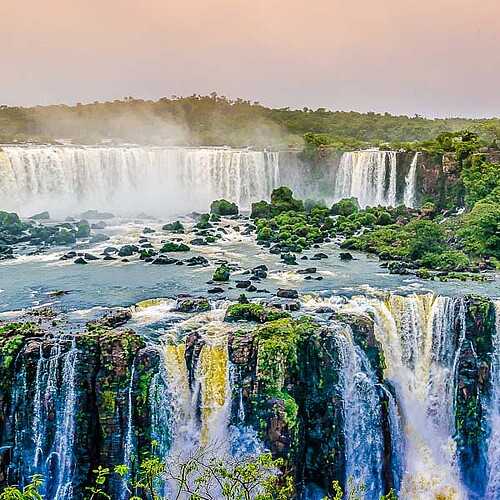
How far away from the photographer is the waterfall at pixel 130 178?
116ft

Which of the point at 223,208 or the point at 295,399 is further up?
the point at 223,208

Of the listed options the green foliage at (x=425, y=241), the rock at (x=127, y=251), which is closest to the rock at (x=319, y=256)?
the green foliage at (x=425, y=241)

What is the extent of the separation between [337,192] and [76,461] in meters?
25.7

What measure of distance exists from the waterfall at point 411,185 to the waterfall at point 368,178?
0.60 m

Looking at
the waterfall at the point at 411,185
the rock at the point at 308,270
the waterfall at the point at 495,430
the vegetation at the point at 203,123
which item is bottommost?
the waterfall at the point at 495,430

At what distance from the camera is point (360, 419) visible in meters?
14.6

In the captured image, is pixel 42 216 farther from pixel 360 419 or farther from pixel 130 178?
pixel 360 419

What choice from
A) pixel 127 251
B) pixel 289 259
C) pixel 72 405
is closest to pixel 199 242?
pixel 127 251

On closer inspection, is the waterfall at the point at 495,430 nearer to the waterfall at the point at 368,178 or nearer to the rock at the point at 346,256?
the rock at the point at 346,256

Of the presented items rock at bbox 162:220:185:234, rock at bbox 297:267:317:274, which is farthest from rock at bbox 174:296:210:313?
rock at bbox 162:220:185:234

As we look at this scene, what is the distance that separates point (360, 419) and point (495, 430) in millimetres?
3245

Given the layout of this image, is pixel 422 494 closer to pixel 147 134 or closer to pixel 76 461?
pixel 76 461

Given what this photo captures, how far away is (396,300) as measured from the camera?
1675 centimetres

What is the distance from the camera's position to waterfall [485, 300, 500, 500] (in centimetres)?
1475
